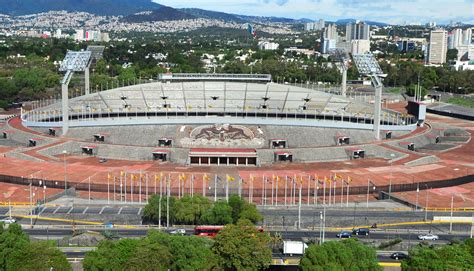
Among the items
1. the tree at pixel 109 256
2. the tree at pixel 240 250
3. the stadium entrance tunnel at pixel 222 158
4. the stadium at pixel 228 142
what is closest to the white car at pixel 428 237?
the stadium at pixel 228 142

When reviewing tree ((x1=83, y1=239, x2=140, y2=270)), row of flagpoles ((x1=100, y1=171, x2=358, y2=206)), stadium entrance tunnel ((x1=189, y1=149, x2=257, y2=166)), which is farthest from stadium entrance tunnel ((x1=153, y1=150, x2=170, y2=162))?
tree ((x1=83, y1=239, x2=140, y2=270))

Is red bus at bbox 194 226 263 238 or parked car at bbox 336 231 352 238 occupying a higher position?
red bus at bbox 194 226 263 238

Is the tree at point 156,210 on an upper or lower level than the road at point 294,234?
upper

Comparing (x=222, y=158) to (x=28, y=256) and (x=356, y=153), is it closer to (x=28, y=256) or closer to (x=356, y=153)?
(x=356, y=153)

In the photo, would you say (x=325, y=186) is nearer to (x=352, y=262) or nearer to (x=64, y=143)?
(x=352, y=262)

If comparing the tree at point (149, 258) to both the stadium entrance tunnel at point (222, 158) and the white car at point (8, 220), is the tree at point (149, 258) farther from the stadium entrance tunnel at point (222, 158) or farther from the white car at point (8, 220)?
the stadium entrance tunnel at point (222, 158)

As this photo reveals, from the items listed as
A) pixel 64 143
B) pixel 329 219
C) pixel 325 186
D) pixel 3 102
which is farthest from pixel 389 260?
pixel 3 102

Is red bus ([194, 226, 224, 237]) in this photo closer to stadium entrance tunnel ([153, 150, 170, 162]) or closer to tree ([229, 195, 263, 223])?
tree ([229, 195, 263, 223])
